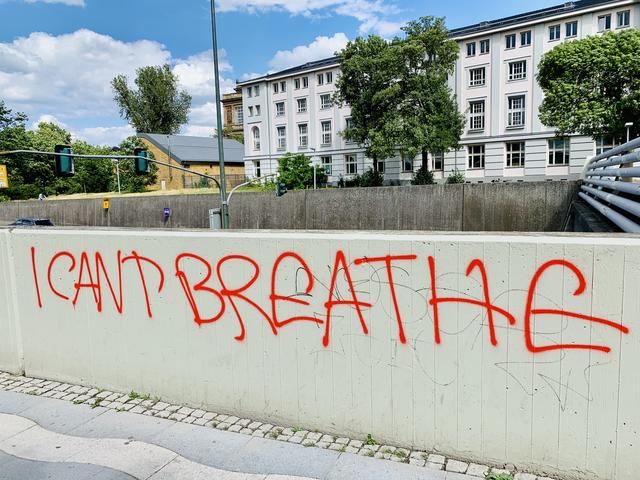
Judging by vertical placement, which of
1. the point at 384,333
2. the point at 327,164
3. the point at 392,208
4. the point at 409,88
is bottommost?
the point at 384,333

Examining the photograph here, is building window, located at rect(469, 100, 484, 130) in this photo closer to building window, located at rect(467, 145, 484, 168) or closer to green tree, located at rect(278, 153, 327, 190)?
building window, located at rect(467, 145, 484, 168)

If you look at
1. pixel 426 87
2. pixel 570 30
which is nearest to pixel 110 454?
pixel 426 87

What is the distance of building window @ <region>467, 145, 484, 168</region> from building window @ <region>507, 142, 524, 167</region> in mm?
2510

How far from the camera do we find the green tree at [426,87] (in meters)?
41.0

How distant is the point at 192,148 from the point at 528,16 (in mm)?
47295

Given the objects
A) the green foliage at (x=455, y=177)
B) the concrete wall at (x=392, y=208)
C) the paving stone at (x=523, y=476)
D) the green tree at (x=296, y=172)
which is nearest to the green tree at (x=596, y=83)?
the green foliage at (x=455, y=177)

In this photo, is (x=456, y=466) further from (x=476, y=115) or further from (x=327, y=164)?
(x=327, y=164)

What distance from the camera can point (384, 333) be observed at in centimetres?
366

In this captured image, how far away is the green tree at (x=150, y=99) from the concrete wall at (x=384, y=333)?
3146 inches

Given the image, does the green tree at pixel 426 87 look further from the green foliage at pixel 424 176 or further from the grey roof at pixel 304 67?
the grey roof at pixel 304 67

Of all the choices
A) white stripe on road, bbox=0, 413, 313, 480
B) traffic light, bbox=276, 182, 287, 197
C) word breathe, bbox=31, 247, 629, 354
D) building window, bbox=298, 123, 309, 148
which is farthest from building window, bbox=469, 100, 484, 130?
white stripe on road, bbox=0, 413, 313, 480

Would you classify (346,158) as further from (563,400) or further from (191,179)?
(563,400)

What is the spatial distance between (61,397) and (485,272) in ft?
14.4

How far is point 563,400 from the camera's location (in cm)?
318
